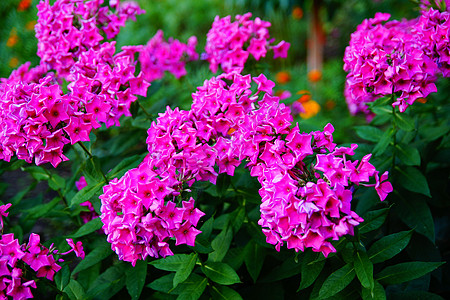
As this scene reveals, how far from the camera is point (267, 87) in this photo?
1826 millimetres

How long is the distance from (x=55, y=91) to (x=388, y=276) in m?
1.38

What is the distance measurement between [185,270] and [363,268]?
617 millimetres

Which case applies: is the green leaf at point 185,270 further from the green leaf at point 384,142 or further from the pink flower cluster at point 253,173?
the green leaf at point 384,142

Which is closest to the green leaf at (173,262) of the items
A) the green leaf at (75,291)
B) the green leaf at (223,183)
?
the green leaf at (223,183)

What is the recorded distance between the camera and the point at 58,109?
1.57 metres

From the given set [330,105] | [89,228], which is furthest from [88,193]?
[330,105]

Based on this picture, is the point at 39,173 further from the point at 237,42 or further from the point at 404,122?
the point at 404,122

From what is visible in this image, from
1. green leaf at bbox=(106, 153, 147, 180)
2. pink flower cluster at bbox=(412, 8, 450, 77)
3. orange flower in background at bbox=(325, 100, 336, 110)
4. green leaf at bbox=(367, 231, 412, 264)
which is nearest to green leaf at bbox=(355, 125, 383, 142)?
pink flower cluster at bbox=(412, 8, 450, 77)

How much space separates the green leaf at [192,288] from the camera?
5.24 feet

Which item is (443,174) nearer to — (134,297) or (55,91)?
(134,297)

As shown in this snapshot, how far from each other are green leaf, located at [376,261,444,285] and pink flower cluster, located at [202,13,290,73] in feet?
3.97

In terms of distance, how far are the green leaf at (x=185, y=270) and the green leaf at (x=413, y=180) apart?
3.31 ft

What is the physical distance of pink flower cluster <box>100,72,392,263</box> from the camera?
1253 millimetres

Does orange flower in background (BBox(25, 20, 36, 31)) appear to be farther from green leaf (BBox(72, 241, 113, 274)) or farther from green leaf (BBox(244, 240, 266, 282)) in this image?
green leaf (BBox(244, 240, 266, 282))
